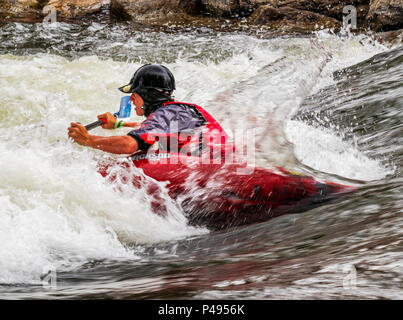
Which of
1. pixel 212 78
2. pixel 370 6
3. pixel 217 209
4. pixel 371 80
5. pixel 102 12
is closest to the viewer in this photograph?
pixel 217 209

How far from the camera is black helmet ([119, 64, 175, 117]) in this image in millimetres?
3773

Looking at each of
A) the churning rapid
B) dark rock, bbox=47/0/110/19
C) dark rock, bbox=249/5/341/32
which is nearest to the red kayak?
the churning rapid

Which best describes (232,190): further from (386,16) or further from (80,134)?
(386,16)

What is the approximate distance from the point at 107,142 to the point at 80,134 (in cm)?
20

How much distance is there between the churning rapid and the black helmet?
Result: 0.55 metres

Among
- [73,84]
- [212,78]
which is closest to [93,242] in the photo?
[73,84]

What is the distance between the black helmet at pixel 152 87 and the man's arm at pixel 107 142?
591 millimetres

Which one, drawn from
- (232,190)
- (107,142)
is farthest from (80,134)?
(232,190)

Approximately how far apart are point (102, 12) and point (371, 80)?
902cm

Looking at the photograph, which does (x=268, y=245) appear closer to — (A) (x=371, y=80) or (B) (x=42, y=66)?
(A) (x=371, y=80)

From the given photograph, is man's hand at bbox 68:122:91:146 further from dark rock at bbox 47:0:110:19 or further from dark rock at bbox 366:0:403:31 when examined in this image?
dark rock at bbox 47:0:110:19

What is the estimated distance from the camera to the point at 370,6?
38.5 feet

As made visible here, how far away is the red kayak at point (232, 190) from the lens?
3.20m

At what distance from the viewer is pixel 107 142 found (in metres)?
3.25
